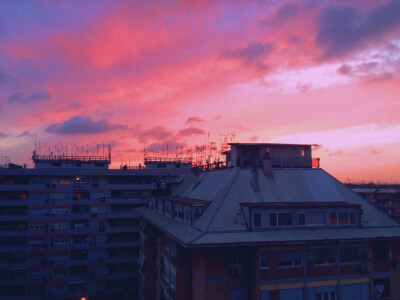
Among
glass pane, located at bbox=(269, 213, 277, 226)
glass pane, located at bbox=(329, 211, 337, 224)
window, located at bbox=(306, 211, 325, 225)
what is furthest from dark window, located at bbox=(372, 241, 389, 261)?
glass pane, located at bbox=(269, 213, 277, 226)

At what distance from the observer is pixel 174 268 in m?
36.0

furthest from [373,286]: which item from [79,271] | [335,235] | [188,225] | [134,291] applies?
[79,271]

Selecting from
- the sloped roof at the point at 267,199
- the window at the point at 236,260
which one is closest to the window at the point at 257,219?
the sloped roof at the point at 267,199

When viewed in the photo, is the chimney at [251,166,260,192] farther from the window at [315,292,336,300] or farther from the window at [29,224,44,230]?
the window at [29,224,44,230]

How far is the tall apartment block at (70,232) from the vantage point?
7238 centimetres

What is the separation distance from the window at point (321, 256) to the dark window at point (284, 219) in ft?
9.94

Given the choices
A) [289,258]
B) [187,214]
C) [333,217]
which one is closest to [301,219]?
[333,217]

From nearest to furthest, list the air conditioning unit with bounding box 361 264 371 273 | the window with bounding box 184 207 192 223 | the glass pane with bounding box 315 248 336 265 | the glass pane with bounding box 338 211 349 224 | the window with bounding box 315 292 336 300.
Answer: the window with bounding box 315 292 336 300, the glass pane with bounding box 315 248 336 265, the air conditioning unit with bounding box 361 264 371 273, the glass pane with bounding box 338 211 349 224, the window with bounding box 184 207 192 223

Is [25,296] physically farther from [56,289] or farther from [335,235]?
[335,235]

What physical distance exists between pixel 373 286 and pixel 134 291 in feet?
177

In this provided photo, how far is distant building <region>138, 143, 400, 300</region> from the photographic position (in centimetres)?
3042

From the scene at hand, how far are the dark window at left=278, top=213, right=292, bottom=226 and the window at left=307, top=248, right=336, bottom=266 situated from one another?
3.03 m

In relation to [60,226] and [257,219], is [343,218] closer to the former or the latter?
[257,219]

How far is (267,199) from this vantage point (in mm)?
35562
